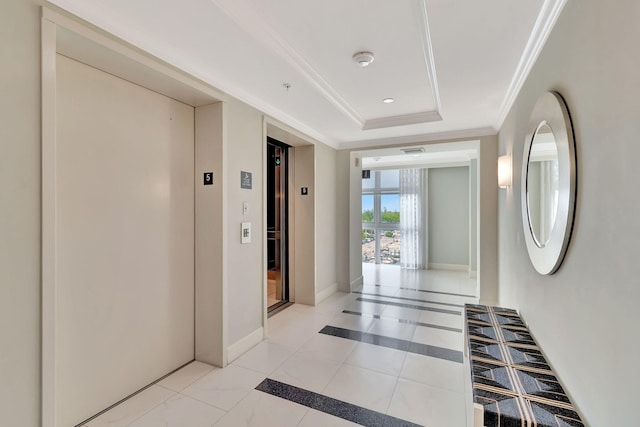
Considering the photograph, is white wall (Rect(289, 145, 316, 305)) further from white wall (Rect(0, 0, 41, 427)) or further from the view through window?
the view through window

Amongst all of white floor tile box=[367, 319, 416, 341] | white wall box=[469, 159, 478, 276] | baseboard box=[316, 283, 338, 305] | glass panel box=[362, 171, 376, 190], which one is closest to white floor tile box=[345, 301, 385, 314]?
white floor tile box=[367, 319, 416, 341]

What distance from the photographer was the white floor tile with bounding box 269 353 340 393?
2365 millimetres

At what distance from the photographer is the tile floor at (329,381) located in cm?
197

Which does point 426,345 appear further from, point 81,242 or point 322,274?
point 81,242

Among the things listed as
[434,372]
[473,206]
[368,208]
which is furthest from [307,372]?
[368,208]

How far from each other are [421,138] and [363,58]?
2.48m

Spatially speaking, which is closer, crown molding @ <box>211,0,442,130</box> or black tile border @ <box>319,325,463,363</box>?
crown molding @ <box>211,0,442,130</box>

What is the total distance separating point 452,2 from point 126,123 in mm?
2327

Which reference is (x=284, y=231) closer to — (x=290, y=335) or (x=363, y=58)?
(x=290, y=335)

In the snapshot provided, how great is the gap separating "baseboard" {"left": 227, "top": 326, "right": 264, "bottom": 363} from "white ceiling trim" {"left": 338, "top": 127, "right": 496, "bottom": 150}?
3.23 meters

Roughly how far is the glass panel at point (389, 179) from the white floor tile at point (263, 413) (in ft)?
19.9

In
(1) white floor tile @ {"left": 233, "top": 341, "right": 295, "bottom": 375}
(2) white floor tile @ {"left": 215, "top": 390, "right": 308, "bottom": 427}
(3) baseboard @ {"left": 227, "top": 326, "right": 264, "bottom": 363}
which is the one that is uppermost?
(3) baseboard @ {"left": 227, "top": 326, "right": 264, "bottom": 363}

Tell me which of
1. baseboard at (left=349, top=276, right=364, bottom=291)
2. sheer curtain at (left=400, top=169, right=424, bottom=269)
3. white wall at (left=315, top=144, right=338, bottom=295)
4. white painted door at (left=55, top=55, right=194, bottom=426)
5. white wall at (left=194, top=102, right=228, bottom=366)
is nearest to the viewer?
white painted door at (left=55, top=55, right=194, bottom=426)

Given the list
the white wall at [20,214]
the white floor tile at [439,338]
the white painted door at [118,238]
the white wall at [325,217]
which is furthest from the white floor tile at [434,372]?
the white wall at [20,214]
